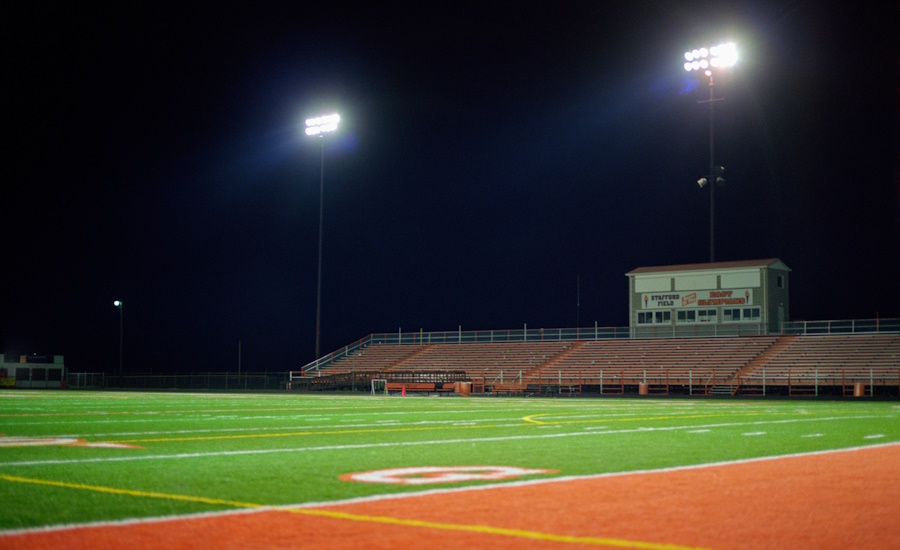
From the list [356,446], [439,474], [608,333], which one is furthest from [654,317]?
[439,474]

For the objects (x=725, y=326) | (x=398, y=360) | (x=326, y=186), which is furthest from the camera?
(x=326, y=186)

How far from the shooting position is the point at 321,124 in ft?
186

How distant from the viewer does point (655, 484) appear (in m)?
7.20

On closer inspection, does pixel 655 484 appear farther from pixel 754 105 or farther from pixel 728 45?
pixel 754 105

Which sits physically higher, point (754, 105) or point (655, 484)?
point (754, 105)

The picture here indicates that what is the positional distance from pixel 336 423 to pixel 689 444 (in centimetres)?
650

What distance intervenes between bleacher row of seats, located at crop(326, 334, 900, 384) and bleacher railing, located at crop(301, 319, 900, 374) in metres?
0.86

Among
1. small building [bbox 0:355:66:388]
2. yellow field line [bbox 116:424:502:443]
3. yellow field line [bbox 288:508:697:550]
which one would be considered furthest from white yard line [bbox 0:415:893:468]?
small building [bbox 0:355:66:388]

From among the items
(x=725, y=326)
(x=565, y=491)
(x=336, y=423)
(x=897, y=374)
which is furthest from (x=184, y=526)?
(x=725, y=326)

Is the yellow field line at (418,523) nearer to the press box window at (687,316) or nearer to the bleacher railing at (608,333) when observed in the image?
the bleacher railing at (608,333)

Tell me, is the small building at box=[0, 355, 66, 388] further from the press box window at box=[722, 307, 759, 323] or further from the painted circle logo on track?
the painted circle logo on track

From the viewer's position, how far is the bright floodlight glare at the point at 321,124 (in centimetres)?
5631

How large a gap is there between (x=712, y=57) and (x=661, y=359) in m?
14.2

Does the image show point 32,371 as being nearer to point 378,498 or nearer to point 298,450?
point 298,450
